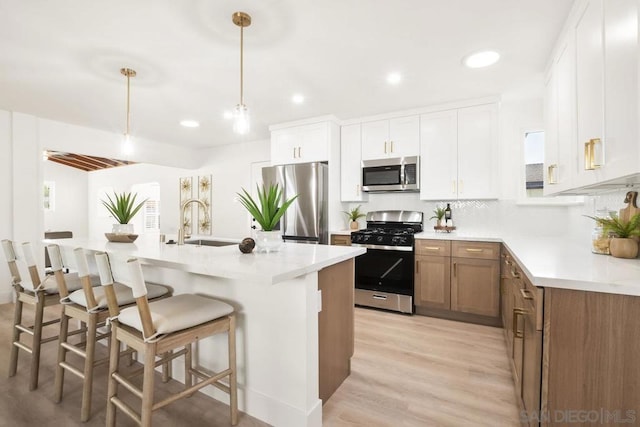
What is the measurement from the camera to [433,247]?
3277 millimetres

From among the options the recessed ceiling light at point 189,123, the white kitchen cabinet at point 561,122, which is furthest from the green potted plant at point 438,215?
the recessed ceiling light at point 189,123

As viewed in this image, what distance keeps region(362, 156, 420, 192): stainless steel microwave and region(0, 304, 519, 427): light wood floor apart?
1.79m

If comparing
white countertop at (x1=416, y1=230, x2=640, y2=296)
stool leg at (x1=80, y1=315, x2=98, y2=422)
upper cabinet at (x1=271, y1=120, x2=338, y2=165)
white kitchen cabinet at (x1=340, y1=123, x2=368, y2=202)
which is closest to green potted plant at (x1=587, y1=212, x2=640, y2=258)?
white countertop at (x1=416, y1=230, x2=640, y2=296)

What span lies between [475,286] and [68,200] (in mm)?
10037

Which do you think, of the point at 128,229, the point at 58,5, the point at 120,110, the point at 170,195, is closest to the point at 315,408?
the point at 128,229

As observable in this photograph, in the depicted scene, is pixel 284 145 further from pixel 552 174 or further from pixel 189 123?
pixel 552 174

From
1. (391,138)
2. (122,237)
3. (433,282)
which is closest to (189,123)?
(122,237)

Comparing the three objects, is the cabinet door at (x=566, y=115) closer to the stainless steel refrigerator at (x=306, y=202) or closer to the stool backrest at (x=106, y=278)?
the stainless steel refrigerator at (x=306, y=202)

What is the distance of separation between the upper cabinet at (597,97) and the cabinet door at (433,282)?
4.35 ft

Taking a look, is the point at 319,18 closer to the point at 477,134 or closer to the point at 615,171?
the point at 615,171

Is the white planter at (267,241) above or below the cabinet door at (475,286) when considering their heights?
above

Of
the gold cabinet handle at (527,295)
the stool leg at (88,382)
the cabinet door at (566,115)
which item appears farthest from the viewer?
the cabinet door at (566,115)

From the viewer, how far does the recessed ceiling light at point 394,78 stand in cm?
277

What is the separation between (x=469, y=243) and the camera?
3.11 m
